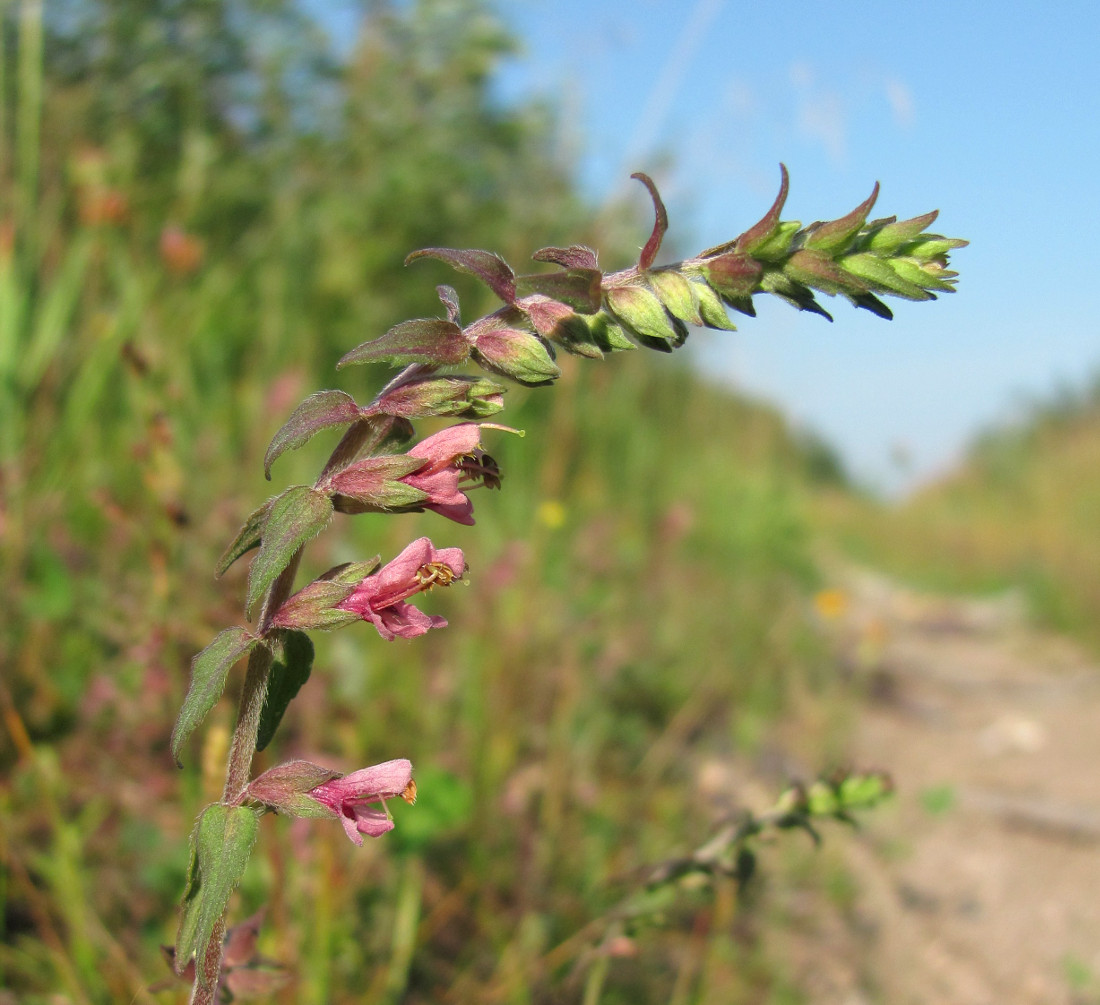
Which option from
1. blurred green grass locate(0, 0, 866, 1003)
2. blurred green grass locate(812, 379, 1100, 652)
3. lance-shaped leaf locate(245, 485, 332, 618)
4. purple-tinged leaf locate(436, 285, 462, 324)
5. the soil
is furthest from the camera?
blurred green grass locate(812, 379, 1100, 652)

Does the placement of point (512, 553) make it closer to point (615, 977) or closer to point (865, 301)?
point (615, 977)

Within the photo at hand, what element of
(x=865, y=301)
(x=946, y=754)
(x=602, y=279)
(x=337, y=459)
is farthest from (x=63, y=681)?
(x=946, y=754)

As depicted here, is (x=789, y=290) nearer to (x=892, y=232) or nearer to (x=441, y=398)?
(x=892, y=232)

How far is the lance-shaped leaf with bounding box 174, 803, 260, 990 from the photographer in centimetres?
64

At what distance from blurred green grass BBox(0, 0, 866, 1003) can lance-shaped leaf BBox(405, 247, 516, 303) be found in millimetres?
747

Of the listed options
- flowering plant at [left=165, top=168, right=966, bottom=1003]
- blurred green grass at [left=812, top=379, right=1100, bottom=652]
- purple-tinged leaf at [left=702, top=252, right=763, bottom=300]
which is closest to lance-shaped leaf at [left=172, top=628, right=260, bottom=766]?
flowering plant at [left=165, top=168, right=966, bottom=1003]

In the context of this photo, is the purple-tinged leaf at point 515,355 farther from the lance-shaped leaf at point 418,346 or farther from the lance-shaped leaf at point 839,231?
the lance-shaped leaf at point 839,231

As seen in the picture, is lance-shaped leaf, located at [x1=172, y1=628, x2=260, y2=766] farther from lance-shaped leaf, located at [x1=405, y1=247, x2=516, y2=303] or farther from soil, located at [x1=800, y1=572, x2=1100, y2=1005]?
soil, located at [x1=800, y1=572, x2=1100, y2=1005]

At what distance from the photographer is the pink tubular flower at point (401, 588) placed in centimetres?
70

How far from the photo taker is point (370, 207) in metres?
4.22

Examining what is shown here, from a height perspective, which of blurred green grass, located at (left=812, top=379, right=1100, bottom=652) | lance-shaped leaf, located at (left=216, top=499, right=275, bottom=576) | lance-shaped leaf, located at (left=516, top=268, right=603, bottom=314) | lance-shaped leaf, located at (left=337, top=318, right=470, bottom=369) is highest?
blurred green grass, located at (left=812, top=379, right=1100, bottom=652)

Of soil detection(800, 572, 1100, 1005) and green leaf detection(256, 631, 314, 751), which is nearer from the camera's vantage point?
green leaf detection(256, 631, 314, 751)

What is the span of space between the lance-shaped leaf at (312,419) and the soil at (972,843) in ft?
5.96

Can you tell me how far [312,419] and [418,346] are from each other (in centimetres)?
10
